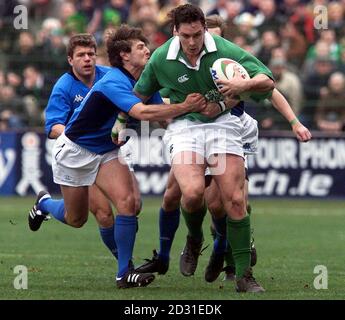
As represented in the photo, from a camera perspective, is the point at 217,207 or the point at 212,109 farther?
the point at 217,207

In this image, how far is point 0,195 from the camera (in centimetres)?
2017

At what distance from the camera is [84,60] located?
10703mm

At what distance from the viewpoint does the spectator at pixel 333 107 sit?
20219 millimetres

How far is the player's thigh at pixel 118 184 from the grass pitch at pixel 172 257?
681mm

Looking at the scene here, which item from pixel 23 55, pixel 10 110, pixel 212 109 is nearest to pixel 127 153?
pixel 212 109

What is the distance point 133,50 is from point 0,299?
7.93 ft

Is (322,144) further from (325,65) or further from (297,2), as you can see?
(297,2)

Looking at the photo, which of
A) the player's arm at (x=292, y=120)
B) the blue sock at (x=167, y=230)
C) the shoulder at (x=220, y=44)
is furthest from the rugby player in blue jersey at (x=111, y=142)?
the player's arm at (x=292, y=120)

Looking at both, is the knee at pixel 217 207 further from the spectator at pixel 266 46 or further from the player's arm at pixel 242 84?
the spectator at pixel 266 46

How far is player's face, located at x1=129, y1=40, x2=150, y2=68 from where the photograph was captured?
9680mm

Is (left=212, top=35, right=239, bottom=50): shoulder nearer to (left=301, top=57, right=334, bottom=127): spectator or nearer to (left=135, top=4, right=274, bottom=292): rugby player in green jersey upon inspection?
(left=135, top=4, right=274, bottom=292): rugby player in green jersey

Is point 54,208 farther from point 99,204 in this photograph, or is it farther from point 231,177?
point 231,177

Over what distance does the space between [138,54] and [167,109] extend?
757 mm
